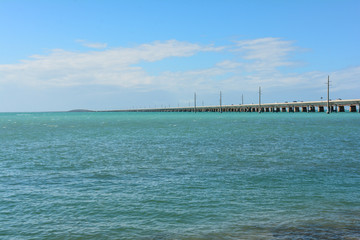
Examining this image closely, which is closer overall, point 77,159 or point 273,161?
point 273,161

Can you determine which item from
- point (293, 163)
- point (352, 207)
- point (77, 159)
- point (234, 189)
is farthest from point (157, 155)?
point (352, 207)

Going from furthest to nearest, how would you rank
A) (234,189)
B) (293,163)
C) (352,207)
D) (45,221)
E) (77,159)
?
(77,159)
(293,163)
(234,189)
(352,207)
(45,221)

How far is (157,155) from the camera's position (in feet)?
82.1

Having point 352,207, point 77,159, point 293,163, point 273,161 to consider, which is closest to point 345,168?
point 293,163

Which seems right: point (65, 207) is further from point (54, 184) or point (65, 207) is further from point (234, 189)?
point (234, 189)

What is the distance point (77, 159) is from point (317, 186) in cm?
1571

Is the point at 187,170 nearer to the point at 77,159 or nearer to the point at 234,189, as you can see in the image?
the point at 234,189

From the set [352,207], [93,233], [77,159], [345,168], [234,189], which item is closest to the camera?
[93,233]

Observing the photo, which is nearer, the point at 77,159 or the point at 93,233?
the point at 93,233

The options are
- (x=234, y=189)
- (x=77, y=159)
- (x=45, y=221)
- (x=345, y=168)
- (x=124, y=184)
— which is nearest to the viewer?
(x=45, y=221)

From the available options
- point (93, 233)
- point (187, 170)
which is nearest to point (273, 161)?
point (187, 170)

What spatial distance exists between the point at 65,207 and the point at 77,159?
12.2m

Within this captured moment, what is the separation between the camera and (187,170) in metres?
18.6

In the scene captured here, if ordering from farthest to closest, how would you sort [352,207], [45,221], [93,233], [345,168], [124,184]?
[345,168] < [124,184] < [352,207] < [45,221] < [93,233]
